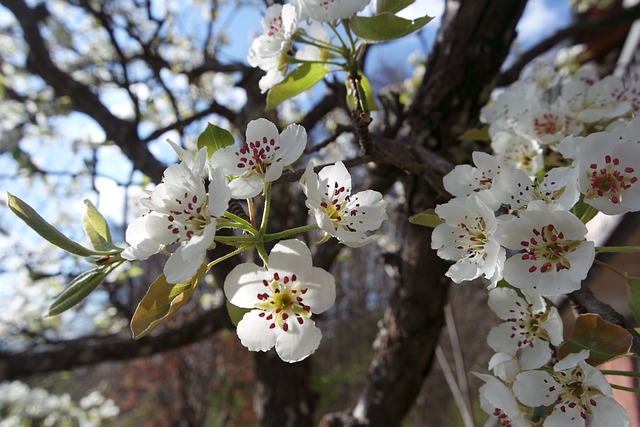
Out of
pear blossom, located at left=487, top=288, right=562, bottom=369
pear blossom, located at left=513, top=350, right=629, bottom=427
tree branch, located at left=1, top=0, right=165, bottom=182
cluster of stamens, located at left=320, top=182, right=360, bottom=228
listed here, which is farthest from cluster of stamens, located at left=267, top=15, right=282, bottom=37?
tree branch, located at left=1, top=0, right=165, bottom=182

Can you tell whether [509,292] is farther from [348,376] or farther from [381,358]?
[348,376]

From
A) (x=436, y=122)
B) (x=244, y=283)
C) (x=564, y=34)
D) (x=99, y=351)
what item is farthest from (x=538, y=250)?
(x=564, y=34)

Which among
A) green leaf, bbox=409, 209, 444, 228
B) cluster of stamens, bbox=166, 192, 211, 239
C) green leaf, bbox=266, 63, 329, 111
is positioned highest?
green leaf, bbox=266, 63, 329, 111

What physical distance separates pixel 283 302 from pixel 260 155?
0.67ft

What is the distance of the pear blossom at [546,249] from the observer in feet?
1.72

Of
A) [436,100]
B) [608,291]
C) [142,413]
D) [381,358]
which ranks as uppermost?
[436,100]

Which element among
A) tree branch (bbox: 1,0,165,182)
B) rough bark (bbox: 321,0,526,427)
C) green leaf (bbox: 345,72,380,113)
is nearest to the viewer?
Answer: green leaf (bbox: 345,72,380,113)

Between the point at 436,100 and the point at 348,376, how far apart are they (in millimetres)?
5042

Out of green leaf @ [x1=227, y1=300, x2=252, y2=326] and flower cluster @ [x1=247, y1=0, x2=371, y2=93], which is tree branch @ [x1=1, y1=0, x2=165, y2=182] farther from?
green leaf @ [x1=227, y1=300, x2=252, y2=326]

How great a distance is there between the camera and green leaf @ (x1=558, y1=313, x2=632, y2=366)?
0.56 m

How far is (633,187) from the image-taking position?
22.8 inches

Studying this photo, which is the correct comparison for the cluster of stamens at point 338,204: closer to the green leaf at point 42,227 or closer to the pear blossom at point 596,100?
the green leaf at point 42,227

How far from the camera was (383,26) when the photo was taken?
70 cm

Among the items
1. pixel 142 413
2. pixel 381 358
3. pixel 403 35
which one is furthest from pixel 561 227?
pixel 142 413
